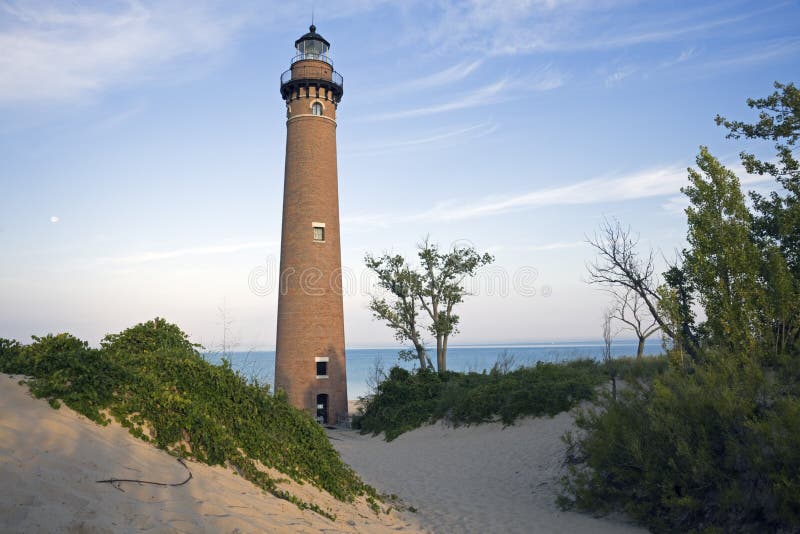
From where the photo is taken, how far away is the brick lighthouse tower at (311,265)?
25844 mm

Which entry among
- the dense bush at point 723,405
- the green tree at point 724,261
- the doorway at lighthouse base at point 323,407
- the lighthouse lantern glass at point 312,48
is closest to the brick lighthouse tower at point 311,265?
the doorway at lighthouse base at point 323,407

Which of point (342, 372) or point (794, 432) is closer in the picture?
point (794, 432)

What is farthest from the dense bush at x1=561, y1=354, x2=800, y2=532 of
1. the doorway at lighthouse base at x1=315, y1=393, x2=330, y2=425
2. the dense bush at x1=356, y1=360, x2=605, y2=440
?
the doorway at lighthouse base at x1=315, y1=393, x2=330, y2=425

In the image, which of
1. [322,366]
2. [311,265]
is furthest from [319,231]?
[322,366]

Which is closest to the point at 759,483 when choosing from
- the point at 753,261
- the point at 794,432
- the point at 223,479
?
the point at 794,432

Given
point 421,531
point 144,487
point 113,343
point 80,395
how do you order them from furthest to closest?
point 113,343, point 421,531, point 80,395, point 144,487

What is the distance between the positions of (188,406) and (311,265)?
18172 millimetres

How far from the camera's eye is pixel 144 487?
6.00 metres

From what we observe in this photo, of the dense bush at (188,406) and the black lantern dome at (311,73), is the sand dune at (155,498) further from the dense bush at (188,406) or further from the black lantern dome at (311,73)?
the black lantern dome at (311,73)

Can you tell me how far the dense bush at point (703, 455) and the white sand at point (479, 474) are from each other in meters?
0.72

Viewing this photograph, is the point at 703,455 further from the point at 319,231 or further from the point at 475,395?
the point at 319,231

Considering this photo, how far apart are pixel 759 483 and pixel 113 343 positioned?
1209 cm

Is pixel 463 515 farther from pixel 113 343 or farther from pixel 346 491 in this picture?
pixel 113 343

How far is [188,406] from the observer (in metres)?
8.07
